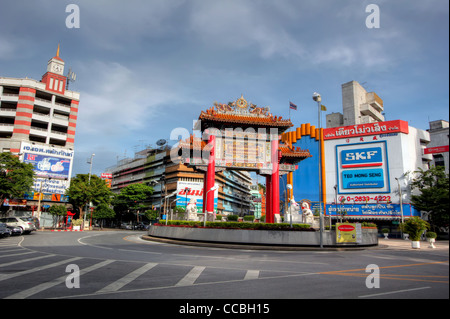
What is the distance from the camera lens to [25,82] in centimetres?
5412

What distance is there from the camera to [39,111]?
5831cm

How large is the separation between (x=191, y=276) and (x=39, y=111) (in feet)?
202

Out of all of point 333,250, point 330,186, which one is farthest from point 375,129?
point 333,250

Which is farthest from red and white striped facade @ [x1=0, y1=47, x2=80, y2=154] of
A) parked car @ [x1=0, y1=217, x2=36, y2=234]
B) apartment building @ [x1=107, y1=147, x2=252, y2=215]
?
parked car @ [x1=0, y1=217, x2=36, y2=234]

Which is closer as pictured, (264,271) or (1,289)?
(1,289)

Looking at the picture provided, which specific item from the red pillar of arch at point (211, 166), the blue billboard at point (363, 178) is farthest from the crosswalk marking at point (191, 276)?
the blue billboard at point (363, 178)

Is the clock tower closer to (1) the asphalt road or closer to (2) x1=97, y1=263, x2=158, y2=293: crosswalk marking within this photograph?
(1) the asphalt road

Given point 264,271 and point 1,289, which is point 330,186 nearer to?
point 264,271

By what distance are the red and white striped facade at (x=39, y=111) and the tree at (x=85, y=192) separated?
306 inches

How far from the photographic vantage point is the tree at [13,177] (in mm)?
37594

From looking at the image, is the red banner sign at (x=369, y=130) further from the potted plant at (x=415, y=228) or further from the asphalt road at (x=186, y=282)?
the asphalt road at (x=186, y=282)
